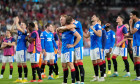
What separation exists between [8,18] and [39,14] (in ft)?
14.5

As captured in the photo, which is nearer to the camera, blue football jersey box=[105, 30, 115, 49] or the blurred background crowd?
blue football jersey box=[105, 30, 115, 49]

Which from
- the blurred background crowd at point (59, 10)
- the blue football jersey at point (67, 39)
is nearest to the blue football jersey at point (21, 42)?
the blue football jersey at point (67, 39)

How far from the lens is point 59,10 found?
34531 mm

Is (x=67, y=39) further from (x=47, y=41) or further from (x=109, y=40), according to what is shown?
(x=109, y=40)

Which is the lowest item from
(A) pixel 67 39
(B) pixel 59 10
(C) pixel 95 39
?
(A) pixel 67 39

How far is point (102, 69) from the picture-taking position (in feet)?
37.2

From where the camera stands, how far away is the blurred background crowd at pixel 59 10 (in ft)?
93.5

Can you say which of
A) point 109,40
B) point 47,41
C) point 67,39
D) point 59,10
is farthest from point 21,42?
point 59,10

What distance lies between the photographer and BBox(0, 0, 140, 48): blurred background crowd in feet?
93.5

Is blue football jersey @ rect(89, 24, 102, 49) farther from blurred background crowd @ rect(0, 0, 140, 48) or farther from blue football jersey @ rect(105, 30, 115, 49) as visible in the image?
blurred background crowd @ rect(0, 0, 140, 48)

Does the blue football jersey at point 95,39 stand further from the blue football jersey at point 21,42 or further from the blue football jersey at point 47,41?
the blue football jersey at point 21,42

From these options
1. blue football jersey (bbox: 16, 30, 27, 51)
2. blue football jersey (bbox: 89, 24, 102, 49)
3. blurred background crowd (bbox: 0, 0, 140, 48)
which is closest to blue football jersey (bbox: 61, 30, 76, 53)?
blue football jersey (bbox: 89, 24, 102, 49)

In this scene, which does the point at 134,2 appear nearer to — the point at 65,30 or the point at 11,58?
the point at 11,58

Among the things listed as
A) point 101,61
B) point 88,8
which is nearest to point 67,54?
point 101,61
